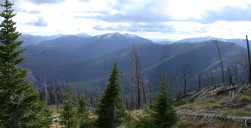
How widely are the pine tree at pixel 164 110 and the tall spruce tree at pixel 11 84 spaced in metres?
8.51

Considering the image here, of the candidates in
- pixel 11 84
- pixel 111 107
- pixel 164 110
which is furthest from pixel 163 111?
pixel 11 84

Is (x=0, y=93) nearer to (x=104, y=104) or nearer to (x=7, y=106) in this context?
(x=7, y=106)

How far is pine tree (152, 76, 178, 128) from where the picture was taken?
25812 mm

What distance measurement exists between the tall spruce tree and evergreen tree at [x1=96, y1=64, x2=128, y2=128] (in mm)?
7466

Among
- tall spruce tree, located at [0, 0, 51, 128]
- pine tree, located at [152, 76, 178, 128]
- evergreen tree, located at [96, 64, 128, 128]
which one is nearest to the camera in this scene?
tall spruce tree, located at [0, 0, 51, 128]

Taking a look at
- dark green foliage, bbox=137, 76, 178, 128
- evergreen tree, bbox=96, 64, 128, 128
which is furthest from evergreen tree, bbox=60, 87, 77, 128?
dark green foliage, bbox=137, 76, 178, 128

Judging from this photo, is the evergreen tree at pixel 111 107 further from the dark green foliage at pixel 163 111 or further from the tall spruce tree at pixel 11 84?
the tall spruce tree at pixel 11 84

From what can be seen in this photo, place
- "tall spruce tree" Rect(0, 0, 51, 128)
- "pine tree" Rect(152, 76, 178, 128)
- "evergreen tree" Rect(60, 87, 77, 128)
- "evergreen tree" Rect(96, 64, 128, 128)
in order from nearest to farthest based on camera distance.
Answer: "tall spruce tree" Rect(0, 0, 51, 128), "pine tree" Rect(152, 76, 178, 128), "evergreen tree" Rect(96, 64, 128, 128), "evergreen tree" Rect(60, 87, 77, 128)

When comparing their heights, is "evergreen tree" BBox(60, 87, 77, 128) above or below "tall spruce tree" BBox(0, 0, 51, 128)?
below

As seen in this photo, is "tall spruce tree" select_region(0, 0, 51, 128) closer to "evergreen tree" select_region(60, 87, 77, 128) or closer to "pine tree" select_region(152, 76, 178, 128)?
"pine tree" select_region(152, 76, 178, 128)

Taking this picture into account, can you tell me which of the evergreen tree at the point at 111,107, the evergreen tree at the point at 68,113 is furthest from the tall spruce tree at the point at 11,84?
the evergreen tree at the point at 68,113

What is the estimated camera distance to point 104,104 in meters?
29.4

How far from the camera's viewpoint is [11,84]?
73.8 feet

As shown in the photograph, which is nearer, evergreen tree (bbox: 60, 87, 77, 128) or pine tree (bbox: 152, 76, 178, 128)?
pine tree (bbox: 152, 76, 178, 128)
